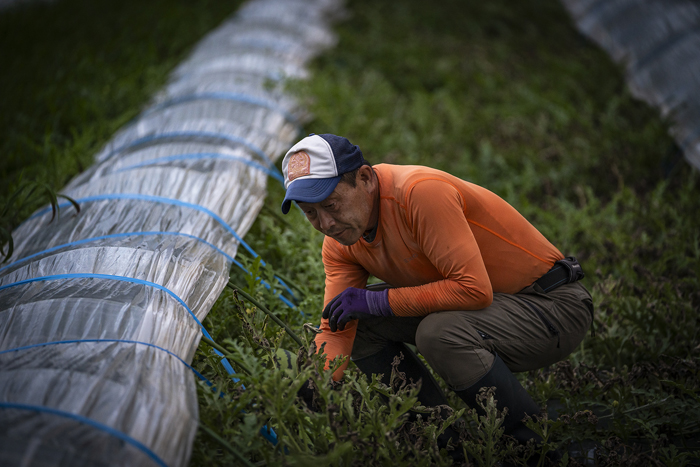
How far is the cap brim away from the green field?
558mm

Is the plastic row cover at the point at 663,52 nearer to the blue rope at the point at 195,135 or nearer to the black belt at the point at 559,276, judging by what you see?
the black belt at the point at 559,276

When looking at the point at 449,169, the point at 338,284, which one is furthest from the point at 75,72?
the point at 338,284

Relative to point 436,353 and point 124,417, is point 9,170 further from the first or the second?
point 436,353

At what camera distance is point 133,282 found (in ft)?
7.18

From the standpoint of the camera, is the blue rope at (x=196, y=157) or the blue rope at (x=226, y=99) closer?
the blue rope at (x=196, y=157)

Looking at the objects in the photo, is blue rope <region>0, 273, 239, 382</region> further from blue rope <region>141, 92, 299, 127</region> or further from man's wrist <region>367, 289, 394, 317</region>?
blue rope <region>141, 92, 299, 127</region>

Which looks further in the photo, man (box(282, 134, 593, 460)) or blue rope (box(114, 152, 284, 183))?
blue rope (box(114, 152, 284, 183))

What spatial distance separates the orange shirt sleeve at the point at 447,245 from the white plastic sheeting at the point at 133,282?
909mm

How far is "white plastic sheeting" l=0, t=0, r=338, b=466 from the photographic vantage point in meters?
1.52

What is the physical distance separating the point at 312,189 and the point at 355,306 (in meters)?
0.49

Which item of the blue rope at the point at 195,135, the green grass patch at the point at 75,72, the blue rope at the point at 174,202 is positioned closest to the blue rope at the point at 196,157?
the blue rope at the point at 195,135

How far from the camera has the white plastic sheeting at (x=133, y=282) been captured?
1522 millimetres

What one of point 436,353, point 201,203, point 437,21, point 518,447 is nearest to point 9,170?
point 201,203

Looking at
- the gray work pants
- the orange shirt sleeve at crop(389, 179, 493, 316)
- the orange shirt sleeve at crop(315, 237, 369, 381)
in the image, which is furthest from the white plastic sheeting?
the orange shirt sleeve at crop(389, 179, 493, 316)
